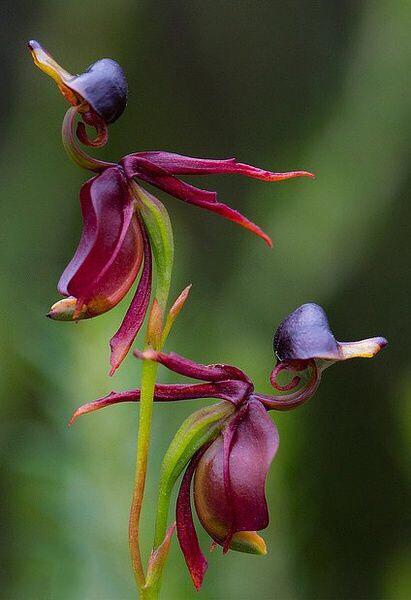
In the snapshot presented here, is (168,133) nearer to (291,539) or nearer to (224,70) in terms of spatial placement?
(224,70)

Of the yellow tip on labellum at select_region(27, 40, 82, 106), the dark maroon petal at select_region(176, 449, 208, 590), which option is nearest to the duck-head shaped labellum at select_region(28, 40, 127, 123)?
the yellow tip on labellum at select_region(27, 40, 82, 106)

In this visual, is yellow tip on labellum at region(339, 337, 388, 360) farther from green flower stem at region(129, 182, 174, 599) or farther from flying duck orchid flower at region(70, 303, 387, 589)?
green flower stem at region(129, 182, 174, 599)

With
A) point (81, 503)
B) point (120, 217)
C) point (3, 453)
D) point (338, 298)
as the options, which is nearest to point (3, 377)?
point (3, 453)

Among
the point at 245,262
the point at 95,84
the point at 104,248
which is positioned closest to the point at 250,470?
the point at 104,248

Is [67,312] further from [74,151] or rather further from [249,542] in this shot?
[249,542]

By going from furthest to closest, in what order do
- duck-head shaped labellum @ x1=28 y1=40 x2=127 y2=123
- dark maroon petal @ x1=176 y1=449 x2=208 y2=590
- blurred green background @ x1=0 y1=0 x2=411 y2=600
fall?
blurred green background @ x1=0 y1=0 x2=411 y2=600
dark maroon petal @ x1=176 y1=449 x2=208 y2=590
duck-head shaped labellum @ x1=28 y1=40 x2=127 y2=123
